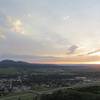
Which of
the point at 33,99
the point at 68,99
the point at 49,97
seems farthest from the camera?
the point at 33,99

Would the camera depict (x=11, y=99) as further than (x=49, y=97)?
Yes

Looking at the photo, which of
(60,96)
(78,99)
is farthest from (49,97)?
(78,99)

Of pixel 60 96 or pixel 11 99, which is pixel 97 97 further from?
pixel 11 99

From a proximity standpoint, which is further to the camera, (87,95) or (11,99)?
(11,99)

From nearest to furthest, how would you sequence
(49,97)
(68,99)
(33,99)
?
(68,99) < (49,97) < (33,99)

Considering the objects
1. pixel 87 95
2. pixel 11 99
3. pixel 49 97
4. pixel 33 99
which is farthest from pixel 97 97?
pixel 11 99

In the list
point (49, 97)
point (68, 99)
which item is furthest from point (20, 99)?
point (68, 99)

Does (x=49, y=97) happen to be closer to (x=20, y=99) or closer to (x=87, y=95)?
(x=87, y=95)

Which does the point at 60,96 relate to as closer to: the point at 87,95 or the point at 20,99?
the point at 87,95
